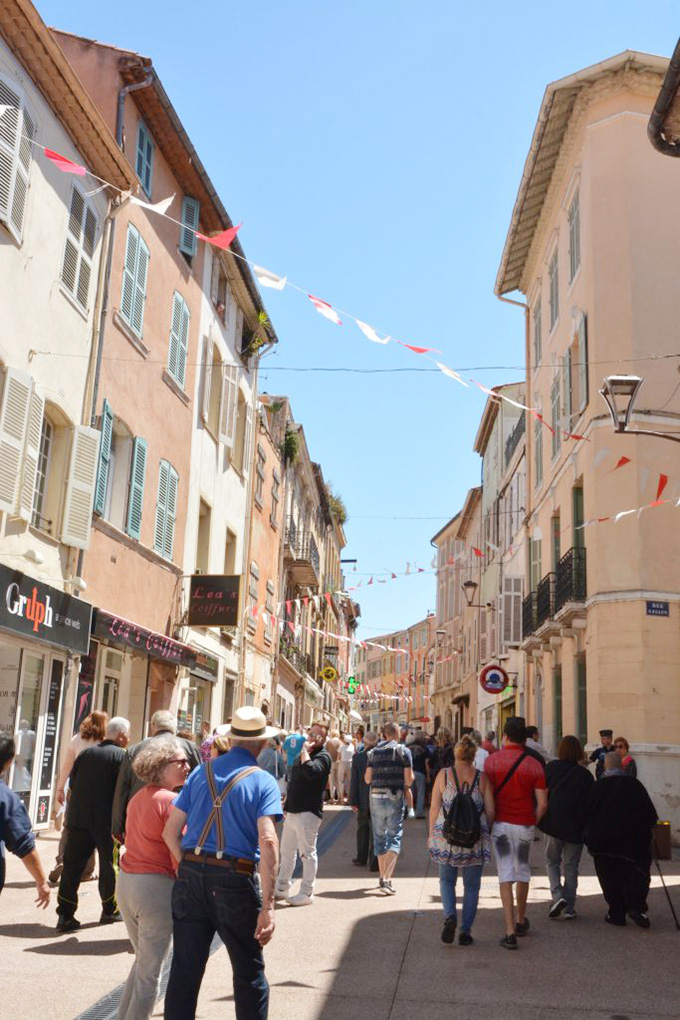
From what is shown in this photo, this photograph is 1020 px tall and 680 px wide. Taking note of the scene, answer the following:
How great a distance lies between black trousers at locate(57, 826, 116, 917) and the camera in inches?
326

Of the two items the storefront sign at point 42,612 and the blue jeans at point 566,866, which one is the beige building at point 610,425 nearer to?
the blue jeans at point 566,866

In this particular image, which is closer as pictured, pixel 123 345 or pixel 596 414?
pixel 123 345

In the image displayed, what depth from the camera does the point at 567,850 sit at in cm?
955

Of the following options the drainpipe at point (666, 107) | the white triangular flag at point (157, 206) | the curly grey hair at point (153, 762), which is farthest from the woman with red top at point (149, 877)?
the drainpipe at point (666, 107)

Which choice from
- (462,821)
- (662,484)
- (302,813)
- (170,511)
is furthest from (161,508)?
(462,821)

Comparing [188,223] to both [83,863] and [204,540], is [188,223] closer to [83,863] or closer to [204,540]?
[204,540]

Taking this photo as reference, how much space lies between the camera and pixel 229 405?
922 inches

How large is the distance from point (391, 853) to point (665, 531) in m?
9.37

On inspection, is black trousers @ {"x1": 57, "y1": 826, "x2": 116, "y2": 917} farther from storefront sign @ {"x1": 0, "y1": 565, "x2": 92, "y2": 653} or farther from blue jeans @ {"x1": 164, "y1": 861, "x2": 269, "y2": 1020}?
storefront sign @ {"x1": 0, "y1": 565, "x2": 92, "y2": 653}

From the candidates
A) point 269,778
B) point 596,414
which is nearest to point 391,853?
point 269,778

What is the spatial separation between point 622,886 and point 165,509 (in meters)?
11.8

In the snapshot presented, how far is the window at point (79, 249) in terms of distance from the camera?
14.8m

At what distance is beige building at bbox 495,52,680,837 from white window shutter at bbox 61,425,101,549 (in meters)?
8.23

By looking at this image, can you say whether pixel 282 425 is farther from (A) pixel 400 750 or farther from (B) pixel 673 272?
(A) pixel 400 750
